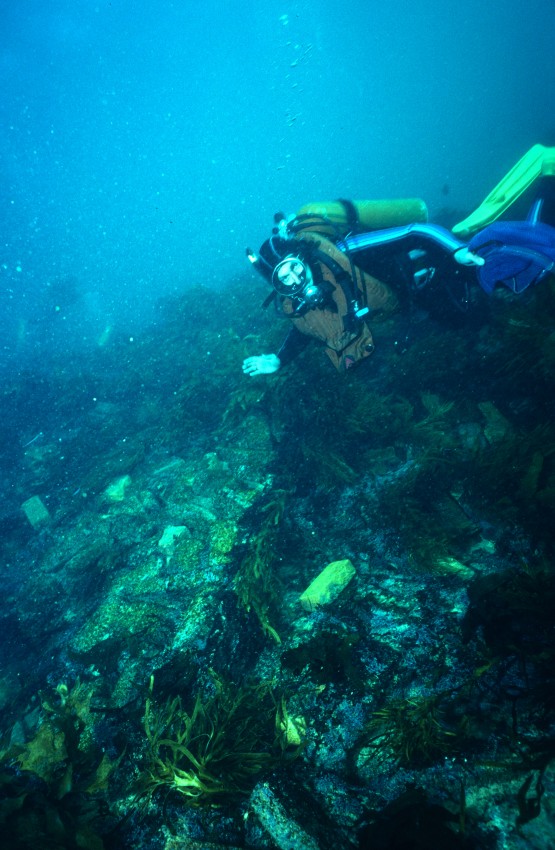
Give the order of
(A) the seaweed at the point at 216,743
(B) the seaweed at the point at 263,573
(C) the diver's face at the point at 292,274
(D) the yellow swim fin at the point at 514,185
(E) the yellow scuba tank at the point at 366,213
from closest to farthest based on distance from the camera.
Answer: (A) the seaweed at the point at 216,743
(B) the seaweed at the point at 263,573
(C) the diver's face at the point at 292,274
(D) the yellow swim fin at the point at 514,185
(E) the yellow scuba tank at the point at 366,213

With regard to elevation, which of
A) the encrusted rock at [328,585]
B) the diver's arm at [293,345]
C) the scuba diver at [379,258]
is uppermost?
the scuba diver at [379,258]

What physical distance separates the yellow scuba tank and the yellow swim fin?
0.83 metres

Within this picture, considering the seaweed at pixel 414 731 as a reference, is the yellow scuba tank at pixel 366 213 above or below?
above

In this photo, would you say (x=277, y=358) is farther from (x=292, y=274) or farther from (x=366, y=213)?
(x=366, y=213)

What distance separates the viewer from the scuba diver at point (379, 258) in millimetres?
4723

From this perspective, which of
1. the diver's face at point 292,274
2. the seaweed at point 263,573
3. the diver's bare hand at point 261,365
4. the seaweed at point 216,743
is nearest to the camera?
the seaweed at point 216,743

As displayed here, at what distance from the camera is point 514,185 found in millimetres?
5301

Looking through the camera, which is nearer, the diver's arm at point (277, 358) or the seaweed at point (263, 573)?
the seaweed at point (263, 573)

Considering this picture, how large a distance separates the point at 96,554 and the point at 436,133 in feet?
304

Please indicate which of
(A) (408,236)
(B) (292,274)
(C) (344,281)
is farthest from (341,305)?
(A) (408,236)

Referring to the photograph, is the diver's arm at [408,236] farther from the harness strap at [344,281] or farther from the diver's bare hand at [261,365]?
the diver's bare hand at [261,365]

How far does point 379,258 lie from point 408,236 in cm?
49

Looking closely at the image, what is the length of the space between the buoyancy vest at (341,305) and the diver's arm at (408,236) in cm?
32

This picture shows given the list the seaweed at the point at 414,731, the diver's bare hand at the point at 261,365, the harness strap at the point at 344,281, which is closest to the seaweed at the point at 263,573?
the seaweed at the point at 414,731
